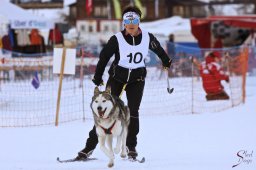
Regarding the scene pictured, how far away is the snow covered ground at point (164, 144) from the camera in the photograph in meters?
6.06

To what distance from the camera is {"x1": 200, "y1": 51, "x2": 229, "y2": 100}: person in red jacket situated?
13.6 meters

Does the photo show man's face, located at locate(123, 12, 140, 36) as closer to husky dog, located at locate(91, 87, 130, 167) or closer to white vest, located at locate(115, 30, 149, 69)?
white vest, located at locate(115, 30, 149, 69)

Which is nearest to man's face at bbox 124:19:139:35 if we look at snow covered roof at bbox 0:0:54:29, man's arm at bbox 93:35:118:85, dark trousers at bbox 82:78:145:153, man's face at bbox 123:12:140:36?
man's face at bbox 123:12:140:36

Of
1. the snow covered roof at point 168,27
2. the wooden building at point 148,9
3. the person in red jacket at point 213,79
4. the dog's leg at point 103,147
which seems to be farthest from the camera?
the wooden building at point 148,9

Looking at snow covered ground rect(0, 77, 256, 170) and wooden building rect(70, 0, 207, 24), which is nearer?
snow covered ground rect(0, 77, 256, 170)

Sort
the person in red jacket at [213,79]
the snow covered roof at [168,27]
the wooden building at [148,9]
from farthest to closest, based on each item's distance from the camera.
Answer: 1. the wooden building at [148,9]
2. the snow covered roof at [168,27]
3. the person in red jacket at [213,79]

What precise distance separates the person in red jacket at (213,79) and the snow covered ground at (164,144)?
250cm

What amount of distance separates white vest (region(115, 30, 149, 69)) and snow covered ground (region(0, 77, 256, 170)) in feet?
3.17

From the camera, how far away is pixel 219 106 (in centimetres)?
1260

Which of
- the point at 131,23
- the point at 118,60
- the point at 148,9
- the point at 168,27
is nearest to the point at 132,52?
the point at 118,60

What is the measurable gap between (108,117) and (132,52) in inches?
30.3

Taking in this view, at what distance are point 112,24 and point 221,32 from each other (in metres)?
9.88

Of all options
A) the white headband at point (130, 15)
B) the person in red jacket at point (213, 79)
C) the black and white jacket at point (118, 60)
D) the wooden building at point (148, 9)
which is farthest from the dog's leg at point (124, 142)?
the wooden building at point (148, 9)

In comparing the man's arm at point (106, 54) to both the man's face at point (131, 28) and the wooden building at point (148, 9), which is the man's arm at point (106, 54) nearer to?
the man's face at point (131, 28)
